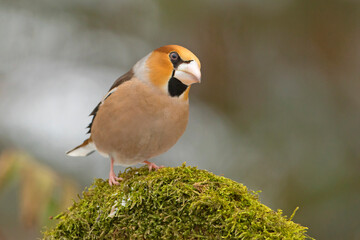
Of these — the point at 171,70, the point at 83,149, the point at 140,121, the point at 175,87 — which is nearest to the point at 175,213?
the point at 140,121

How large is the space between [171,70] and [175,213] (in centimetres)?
104

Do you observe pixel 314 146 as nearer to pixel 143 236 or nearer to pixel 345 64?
pixel 345 64

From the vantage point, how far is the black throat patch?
9.76 feet

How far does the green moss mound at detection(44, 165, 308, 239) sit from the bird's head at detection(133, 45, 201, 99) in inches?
23.8

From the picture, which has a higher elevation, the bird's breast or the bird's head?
the bird's head

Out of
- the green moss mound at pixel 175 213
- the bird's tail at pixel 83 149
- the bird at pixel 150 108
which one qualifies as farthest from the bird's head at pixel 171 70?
the bird's tail at pixel 83 149

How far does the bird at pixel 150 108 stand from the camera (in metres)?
2.92

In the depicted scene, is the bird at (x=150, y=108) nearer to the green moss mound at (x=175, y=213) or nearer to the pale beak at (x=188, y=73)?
the pale beak at (x=188, y=73)

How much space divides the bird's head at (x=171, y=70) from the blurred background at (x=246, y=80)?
4010mm

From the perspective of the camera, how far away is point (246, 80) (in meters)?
7.34

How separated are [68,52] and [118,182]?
203 inches

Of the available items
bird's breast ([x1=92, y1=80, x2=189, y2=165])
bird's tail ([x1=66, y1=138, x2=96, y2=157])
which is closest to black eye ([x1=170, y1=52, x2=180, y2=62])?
bird's breast ([x1=92, y1=80, x2=189, y2=165])

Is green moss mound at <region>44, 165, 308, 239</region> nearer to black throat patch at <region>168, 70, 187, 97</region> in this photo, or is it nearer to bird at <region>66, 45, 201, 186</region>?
bird at <region>66, 45, 201, 186</region>

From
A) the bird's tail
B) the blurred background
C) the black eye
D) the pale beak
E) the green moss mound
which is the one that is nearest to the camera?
the green moss mound
